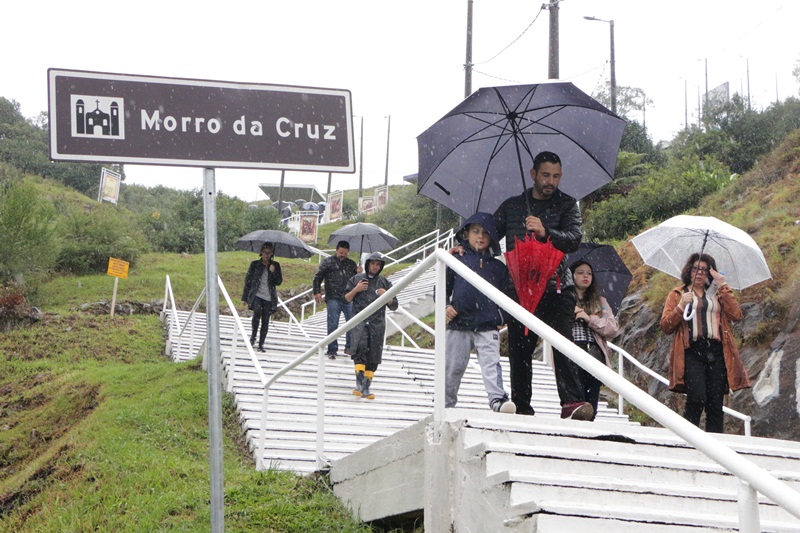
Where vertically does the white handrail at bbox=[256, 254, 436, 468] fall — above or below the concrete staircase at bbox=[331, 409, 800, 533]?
above

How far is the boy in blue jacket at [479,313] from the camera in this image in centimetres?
549

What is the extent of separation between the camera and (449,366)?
18.2 feet

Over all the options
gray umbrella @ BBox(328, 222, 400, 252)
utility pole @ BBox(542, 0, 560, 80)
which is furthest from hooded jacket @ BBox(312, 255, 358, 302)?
utility pole @ BBox(542, 0, 560, 80)

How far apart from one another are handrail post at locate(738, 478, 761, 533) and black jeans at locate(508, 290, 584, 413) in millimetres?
2814

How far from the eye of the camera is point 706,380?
614 cm

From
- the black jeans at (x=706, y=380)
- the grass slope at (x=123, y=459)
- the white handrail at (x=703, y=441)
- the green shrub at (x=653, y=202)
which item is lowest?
the grass slope at (x=123, y=459)

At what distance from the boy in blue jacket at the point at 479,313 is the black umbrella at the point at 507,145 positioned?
0.62 m

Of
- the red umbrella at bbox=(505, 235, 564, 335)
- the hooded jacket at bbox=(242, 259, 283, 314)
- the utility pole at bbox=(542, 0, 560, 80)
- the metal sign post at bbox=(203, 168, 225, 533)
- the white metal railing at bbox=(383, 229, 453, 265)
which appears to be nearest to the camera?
the metal sign post at bbox=(203, 168, 225, 533)

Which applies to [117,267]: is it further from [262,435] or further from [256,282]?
[262,435]

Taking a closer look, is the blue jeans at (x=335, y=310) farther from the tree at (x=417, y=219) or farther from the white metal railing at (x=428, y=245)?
the tree at (x=417, y=219)

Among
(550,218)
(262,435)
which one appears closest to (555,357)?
(550,218)

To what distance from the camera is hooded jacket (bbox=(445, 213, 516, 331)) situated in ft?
18.1

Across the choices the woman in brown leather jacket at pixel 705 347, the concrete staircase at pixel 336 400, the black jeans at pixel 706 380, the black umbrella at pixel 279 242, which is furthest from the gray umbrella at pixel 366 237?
the black jeans at pixel 706 380

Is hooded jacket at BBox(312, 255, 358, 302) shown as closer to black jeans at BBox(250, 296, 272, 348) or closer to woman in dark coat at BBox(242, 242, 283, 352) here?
woman in dark coat at BBox(242, 242, 283, 352)
